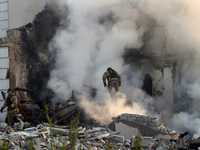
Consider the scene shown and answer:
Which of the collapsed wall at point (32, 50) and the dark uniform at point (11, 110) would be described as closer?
the dark uniform at point (11, 110)

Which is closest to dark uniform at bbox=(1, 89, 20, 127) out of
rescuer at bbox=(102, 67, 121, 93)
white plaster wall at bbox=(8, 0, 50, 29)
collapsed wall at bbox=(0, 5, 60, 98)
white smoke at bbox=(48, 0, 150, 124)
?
collapsed wall at bbox=(0, 5, 60, 98)

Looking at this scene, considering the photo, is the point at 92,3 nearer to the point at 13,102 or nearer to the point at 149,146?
the point at 13,102

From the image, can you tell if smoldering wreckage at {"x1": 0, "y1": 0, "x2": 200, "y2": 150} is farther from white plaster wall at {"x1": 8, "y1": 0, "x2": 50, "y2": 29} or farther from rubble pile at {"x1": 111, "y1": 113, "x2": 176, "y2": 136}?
white plaster wall at {"x1": 8, "y1": 0, "x2": 50, "y2": 29}

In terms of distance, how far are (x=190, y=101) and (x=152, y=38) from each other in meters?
2.80

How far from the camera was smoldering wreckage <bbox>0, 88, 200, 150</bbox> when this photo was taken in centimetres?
526

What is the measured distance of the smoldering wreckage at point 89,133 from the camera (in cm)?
526

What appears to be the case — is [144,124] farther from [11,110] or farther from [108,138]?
[11,110]

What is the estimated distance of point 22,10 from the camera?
9.70 meters

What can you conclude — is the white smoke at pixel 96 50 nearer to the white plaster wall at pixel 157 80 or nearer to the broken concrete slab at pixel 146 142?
the white plaster wall at pixel 157 80

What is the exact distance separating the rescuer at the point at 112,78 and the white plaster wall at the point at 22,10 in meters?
4.59

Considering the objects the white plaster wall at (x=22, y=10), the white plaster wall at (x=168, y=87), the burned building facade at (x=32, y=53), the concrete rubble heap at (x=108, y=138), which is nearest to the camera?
the concrete rubble heap at (x=108, y=138)

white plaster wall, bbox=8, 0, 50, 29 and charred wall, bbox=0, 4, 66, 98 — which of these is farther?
white plaster wall, bbox=8, 0, 50, 29

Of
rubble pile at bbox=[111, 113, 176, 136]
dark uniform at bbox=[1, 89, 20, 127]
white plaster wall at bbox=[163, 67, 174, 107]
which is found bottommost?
rubble pile at bbox=[111, 113, 176, 136]

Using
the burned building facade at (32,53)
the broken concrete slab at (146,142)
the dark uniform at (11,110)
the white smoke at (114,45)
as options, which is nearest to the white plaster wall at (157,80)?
the white smoke at (114,45)
